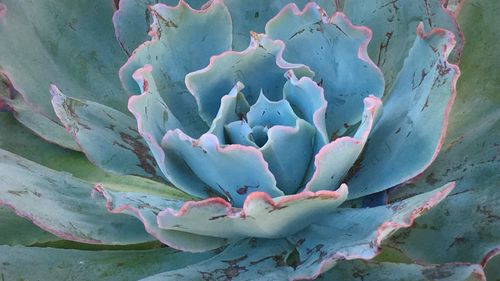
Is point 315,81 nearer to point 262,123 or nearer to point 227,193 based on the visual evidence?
point 262,123

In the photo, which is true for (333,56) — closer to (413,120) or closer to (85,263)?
(413,120)

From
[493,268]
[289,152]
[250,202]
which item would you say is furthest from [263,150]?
[493,268]

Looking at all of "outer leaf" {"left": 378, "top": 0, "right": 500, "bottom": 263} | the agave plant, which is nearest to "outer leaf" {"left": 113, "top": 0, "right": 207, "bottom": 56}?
the agave plant

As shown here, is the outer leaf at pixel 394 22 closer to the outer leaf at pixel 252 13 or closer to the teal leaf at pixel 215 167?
the outer leaf at pixel 252 13

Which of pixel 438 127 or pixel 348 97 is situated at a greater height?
pixel 348 97

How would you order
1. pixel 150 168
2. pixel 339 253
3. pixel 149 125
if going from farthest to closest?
pixel 150 168
pixel 149 125
pixel 339 253

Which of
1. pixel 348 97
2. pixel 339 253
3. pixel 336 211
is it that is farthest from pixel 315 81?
pixel 339 253

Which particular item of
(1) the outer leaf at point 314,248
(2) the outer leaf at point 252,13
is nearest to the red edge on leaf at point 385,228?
(1) the outer leaf at point 314,248

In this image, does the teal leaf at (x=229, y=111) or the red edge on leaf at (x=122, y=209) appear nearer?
the red edge on leaf at (x=122, y=209)

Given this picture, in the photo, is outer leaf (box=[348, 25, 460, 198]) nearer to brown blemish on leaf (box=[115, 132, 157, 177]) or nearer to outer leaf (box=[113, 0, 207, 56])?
brown blemish on leaf (box=[115, 132, 157, 177])
